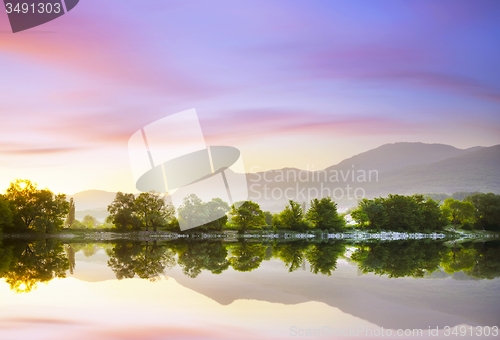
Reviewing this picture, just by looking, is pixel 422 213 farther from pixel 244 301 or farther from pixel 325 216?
pixel 244 301

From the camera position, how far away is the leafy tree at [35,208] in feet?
163

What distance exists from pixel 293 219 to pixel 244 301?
47.4 metres

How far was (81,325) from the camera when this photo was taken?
396 inches

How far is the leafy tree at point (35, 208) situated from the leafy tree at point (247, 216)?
23.0m

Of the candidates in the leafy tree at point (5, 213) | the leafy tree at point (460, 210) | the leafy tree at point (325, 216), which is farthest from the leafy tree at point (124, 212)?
the leafy tree at point (460, 210)

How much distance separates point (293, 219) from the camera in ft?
196

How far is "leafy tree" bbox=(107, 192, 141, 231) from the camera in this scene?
5300 cm

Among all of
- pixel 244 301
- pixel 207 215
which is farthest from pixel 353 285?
pixel 207 215

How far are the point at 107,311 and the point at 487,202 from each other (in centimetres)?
8235

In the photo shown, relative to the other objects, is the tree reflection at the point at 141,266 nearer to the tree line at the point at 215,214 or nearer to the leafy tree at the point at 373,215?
the tree line at the point at 215,214

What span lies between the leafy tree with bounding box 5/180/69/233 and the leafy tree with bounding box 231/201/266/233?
23.0 m

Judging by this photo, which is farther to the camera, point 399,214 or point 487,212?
point 487,212

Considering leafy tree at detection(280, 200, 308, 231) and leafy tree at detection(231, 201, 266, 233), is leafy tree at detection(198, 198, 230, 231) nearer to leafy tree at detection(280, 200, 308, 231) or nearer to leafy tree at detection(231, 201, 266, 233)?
leafy tree at detection(231, 201, 266, 233)

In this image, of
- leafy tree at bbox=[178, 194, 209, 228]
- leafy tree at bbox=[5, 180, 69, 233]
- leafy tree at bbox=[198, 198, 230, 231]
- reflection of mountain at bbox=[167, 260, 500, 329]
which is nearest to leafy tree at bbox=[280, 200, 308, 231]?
leafy tree at bbox=[198, 198, 230, 231]
